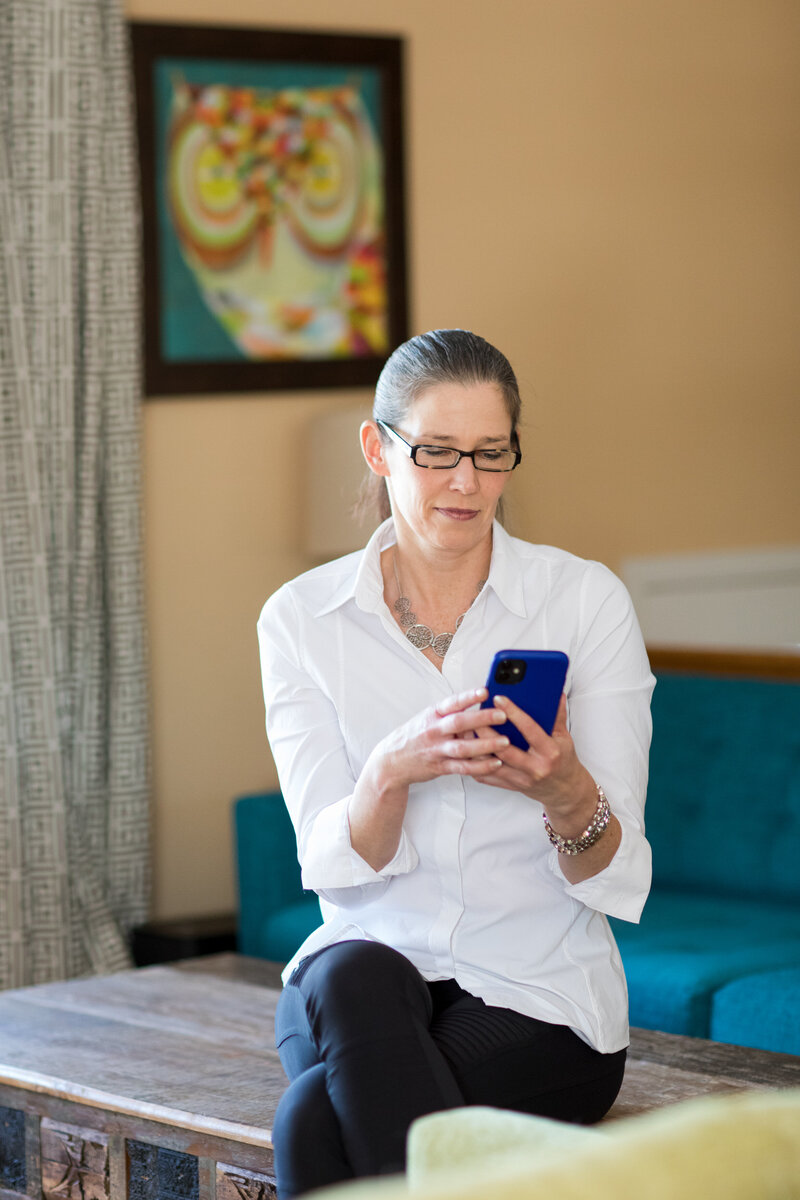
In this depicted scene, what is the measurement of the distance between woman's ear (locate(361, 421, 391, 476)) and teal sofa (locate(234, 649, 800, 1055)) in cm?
116

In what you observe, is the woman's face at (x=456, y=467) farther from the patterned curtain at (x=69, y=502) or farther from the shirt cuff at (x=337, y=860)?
the patterned curtain at (x=69, y=502)

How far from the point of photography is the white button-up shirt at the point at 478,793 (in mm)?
1711

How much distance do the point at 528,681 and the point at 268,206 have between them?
234cm

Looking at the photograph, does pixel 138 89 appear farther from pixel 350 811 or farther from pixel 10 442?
pixel 350 811

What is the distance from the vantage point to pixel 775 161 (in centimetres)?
425

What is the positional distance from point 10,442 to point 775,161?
230cm

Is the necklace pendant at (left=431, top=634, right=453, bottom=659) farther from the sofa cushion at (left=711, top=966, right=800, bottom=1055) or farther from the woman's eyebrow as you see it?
the sofa cushion at (left=711, top=966, right=800, bottom=1055)

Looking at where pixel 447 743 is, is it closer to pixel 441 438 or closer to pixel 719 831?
pixel 441 438

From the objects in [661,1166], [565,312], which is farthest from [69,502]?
[661,1166]

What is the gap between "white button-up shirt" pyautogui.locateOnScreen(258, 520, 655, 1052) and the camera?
1711 mm

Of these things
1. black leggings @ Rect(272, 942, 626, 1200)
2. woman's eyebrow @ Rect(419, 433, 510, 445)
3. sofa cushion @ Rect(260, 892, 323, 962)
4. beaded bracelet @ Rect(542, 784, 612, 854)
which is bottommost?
sofa cushion @ Rect(260, 892, 323, 962)

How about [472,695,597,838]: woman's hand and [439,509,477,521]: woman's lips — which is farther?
[439,509,477,521]: woman's lips

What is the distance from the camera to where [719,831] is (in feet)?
10.2

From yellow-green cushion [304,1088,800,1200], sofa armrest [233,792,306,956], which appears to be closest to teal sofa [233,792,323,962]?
sofa armrest [233,792,306,956]
